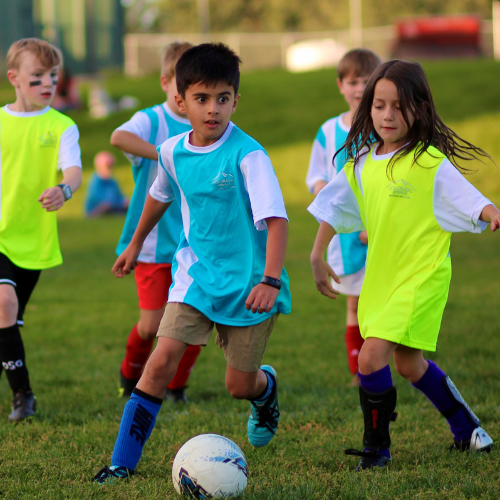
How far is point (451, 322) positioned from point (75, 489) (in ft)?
15.8

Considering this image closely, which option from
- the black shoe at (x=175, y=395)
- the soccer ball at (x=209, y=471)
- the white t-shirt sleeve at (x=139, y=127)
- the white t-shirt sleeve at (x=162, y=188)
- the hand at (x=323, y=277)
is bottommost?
the black shoe at (x=175, y=395)

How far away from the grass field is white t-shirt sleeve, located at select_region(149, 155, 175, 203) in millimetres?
1277

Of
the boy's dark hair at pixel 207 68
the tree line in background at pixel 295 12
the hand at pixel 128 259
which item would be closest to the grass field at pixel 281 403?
the hand at pixel 128 259

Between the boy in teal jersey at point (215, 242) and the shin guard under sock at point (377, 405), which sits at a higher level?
the boy in teal jersey at point (215, 242)

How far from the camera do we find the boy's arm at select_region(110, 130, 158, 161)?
442 cm

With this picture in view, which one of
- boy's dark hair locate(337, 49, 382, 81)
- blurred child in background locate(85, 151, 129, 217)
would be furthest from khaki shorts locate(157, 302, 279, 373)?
blurred child in background locate(85, 151, 129, 217)

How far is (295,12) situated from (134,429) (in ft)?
194

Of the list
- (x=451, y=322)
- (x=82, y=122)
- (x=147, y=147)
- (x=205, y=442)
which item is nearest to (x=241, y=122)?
(x=82, y=122)

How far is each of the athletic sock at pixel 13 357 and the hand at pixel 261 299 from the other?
70.7 inches

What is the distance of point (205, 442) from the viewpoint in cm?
326

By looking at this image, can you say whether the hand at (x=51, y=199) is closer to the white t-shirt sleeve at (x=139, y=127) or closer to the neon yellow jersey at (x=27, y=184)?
the neon yellow jersey at (x=27, y=184)

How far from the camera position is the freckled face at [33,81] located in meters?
4.44

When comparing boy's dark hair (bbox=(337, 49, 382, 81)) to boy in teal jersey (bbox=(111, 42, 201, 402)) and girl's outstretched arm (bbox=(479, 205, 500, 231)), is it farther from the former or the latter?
girl's outstretched arm (bbox=(479, 205, 500, 231))

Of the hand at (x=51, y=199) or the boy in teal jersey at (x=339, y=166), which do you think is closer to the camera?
the hand at (x=51, y=199)
